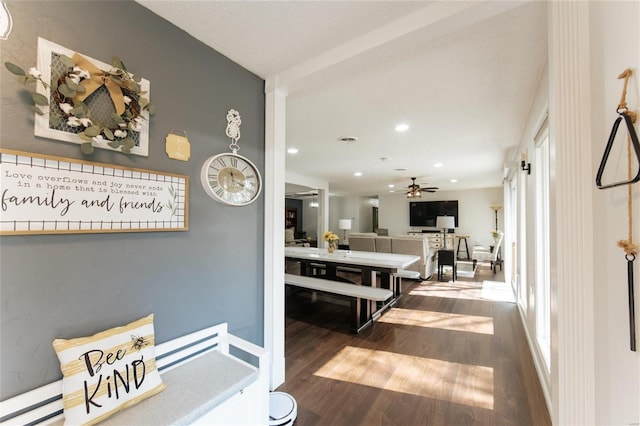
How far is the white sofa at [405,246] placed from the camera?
17.7ft

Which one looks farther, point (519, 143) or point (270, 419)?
point (519, 143)

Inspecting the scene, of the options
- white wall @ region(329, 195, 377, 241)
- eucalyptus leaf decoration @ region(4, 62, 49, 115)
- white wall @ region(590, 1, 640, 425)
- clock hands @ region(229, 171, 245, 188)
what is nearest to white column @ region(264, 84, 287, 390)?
clock hands @ region(229, 171, 245, 188)

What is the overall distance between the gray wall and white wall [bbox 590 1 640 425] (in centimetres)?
184

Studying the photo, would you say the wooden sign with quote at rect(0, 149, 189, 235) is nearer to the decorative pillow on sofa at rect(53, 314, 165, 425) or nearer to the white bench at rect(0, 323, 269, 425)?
the decorative pillow on sofa at rect(53, 314, 165, 425)

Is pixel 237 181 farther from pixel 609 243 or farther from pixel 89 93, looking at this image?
pixel 609 243

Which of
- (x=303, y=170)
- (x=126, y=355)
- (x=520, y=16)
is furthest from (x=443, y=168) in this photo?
(x=126, y=355)

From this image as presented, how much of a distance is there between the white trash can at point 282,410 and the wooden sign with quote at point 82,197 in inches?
50.7

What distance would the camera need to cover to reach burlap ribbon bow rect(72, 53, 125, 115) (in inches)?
46.3

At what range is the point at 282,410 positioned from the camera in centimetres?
167

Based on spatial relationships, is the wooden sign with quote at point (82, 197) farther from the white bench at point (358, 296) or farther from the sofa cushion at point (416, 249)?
the sofa cushion at point (416, 249)

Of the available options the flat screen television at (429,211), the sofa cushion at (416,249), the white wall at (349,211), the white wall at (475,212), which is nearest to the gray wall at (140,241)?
the sofa cushion at (416,249)

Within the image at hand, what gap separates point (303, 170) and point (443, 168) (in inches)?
117

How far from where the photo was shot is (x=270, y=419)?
1.62 m

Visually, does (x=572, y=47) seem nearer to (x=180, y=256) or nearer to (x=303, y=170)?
(x=180, y=256)
